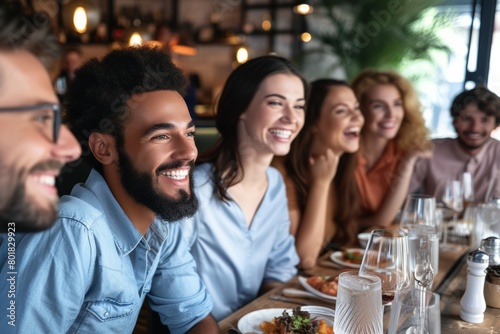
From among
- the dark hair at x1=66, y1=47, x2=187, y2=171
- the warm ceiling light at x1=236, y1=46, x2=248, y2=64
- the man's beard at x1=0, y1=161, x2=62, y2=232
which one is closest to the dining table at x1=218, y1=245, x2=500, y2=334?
the dark hair at x1=66, y1=47, x2=187, y2=171

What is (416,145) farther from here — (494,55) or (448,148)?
(494,55)

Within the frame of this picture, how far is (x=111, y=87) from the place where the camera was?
100cm

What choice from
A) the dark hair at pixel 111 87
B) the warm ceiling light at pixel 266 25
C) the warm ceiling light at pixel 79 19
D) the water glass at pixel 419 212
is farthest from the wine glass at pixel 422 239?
the warm ceiling light at pixel 266 25

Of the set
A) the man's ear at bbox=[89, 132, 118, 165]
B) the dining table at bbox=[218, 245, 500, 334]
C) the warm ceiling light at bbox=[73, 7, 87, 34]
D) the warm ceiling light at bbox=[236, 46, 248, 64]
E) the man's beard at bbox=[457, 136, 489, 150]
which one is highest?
the warm ceiling light at bbox=[236, 46, 248, 64]

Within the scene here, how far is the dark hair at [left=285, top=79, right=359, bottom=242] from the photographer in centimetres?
233

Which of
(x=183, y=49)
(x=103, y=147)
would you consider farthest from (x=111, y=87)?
(x=183, y=49)

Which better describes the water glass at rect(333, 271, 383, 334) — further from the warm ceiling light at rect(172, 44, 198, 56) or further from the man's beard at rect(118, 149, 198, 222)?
the warm ceiling light at rect(172, 44, 198, 56)

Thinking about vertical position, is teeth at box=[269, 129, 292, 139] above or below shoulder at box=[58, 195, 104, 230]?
above

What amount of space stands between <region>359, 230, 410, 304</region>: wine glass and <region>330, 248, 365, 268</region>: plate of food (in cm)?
55

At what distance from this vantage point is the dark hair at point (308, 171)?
7.64ft

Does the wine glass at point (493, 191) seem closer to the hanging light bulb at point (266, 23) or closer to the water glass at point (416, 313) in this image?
the water glass at point (416, 313)

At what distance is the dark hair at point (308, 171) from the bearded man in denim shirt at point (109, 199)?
1254 millimetres

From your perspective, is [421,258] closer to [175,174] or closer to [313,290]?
[313,290]

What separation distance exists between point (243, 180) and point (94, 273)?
871 millimetres
